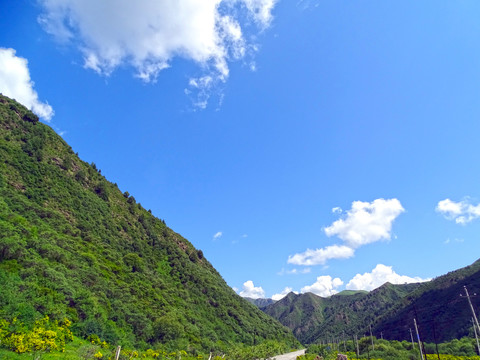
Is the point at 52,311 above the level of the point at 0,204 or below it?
below

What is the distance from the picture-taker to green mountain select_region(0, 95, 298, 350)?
37.9 metres

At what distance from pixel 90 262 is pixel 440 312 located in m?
130

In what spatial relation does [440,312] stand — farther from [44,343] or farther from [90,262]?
[44,343]

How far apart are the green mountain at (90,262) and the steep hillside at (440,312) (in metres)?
60.1

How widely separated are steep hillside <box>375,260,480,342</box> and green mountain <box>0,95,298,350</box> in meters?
60.1

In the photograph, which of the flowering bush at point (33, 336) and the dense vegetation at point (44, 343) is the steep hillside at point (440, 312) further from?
the flowering bush at point (33, 336)

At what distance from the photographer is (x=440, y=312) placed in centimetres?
11344

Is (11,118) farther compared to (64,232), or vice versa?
(11,118)

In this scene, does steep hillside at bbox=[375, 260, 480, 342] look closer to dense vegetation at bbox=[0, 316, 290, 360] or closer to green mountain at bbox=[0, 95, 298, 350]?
green mountain at bbox=[0, 95, 298, 350]

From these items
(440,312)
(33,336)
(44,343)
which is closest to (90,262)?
(44,343)

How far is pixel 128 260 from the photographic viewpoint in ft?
248

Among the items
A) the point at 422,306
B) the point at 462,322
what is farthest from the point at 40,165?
the point at 422,306

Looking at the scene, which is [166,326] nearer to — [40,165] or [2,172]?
[2,172]

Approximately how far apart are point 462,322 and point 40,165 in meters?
144
